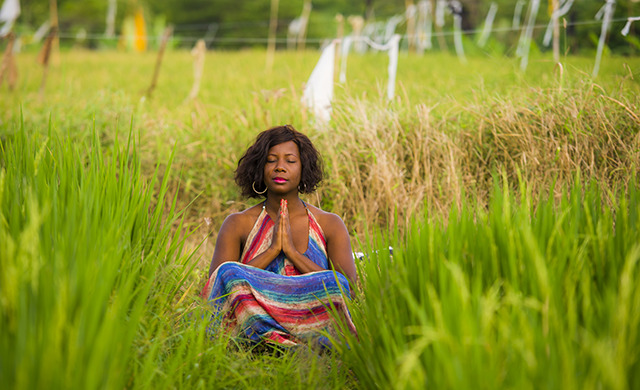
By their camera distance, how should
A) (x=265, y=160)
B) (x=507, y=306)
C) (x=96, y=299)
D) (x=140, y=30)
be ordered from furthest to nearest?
1. (x=140, y=30)
2. (x=265, y=160)
3. (x=507, y=306)
4. (x=96, y=299)

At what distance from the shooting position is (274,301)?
260cm

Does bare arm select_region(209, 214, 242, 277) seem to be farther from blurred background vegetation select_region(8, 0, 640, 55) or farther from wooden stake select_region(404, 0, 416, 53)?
blurred background vegetation select_region(8, 0, 640, 55)

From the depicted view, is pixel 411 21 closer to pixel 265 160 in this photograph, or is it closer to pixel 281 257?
pixel 265 160

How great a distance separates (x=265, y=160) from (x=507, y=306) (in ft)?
5.08

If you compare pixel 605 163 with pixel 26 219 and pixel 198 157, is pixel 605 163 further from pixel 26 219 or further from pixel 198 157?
pixel 26 219

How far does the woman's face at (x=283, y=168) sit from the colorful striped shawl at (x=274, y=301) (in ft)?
1.41

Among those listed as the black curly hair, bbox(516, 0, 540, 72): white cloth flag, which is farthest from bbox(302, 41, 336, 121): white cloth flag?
the black curly hair

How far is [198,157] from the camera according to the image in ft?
15.9

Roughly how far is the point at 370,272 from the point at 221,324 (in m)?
0.68

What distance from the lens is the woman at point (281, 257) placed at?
2.57 metres

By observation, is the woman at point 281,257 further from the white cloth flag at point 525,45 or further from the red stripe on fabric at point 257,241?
the white cloth flag at point 525,45

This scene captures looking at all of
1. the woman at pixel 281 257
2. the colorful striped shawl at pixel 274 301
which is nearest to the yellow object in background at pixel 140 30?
the woman at pixel 281 257

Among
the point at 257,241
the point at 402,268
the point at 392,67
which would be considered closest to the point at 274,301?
the point at 257,241

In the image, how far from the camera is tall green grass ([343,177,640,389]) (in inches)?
52.9
